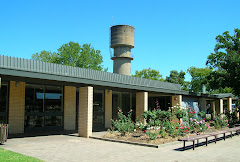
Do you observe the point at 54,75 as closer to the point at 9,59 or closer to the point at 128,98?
the point at 9,59

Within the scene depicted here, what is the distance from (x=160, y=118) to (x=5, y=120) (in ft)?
30.9

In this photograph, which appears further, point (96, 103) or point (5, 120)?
point (96, 103)

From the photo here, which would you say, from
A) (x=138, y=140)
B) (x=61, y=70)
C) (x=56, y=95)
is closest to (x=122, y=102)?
(x=56, y=95)

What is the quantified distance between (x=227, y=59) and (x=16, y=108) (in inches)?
697

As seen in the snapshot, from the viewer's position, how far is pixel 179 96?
72.6 feet

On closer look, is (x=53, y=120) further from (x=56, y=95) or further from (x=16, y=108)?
(x=16, y=108)

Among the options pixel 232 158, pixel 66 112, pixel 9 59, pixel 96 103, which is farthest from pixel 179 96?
pixel 9 59

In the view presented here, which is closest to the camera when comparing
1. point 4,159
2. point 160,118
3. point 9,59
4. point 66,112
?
point 4,159

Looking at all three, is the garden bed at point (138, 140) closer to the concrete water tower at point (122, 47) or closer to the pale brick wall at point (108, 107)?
the pale brick wall at point (108, 107)

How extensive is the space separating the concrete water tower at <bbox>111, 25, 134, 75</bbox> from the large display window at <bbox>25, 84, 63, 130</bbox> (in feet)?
81.2

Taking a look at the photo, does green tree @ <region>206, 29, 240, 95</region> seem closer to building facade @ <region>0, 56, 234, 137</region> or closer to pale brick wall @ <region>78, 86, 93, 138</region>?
building facade @ <region>0, 56, 234, 137</region>

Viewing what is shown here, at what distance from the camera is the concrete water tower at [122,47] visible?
138ft

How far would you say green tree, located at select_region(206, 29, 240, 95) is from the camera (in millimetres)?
21344

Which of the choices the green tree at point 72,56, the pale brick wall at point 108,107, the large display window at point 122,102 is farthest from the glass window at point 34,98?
the green tree at point 72,56
